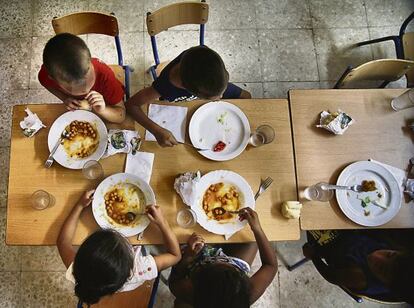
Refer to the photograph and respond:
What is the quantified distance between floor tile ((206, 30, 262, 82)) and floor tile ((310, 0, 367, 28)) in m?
0.60

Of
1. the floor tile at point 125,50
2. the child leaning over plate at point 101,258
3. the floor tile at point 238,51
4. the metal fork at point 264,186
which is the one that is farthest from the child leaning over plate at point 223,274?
the floor tile at point 125,50

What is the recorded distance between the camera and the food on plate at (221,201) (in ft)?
5.94

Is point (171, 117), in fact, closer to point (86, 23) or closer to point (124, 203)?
point (124, 203)

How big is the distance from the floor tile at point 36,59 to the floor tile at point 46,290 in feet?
5.04

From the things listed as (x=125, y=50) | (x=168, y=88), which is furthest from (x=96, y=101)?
(x=125, y=50)

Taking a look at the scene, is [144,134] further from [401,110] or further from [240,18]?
[240,18]

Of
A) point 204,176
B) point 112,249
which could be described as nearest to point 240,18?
point 204,176

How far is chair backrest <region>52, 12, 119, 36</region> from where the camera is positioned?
2102 mm

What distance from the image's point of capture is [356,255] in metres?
1.92

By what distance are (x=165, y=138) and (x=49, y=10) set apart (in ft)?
7.06

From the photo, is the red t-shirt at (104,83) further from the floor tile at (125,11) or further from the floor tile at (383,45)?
the floor tile at (383,45)

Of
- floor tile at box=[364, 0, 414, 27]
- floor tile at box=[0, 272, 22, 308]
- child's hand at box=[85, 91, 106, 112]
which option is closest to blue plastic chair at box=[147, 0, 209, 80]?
child's hand at box=[85, 91, 106, 112]

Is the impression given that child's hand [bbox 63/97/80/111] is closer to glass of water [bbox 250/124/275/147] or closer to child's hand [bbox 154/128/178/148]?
child's hand [bbox 154/128/178/148]

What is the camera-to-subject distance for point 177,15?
2201 millimetres
